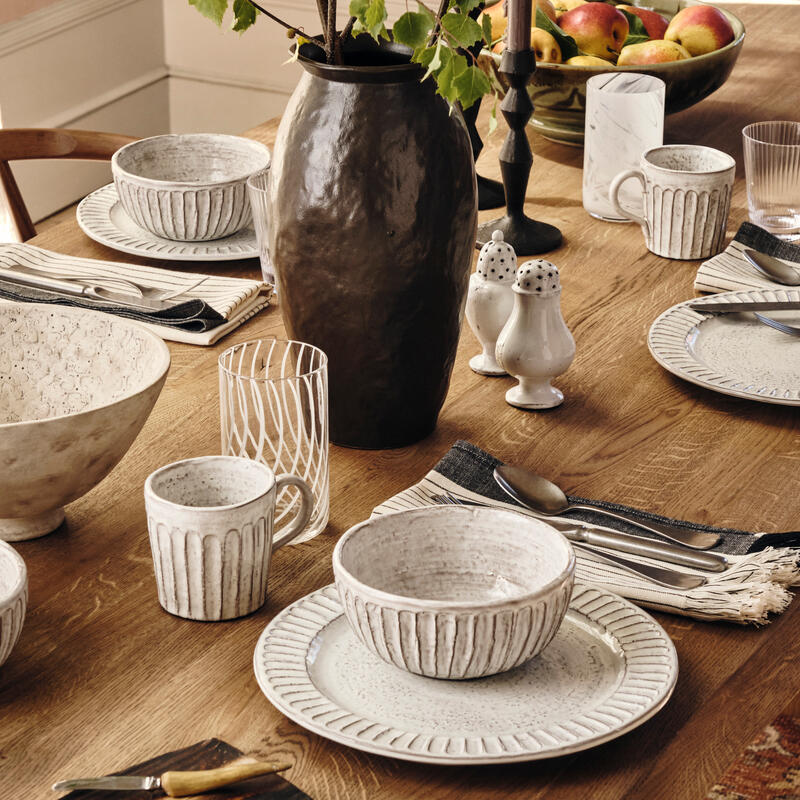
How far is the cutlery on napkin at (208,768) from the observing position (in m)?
0.67

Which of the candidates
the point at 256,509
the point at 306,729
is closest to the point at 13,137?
the point at 256,509

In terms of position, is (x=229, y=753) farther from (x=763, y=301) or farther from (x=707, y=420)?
(x=763, y=301)

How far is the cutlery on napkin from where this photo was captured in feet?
2.20

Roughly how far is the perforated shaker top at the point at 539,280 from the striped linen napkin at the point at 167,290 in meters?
0.35

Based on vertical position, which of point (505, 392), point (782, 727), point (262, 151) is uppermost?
point (262, 151)

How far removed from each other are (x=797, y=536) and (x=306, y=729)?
399 millimetres

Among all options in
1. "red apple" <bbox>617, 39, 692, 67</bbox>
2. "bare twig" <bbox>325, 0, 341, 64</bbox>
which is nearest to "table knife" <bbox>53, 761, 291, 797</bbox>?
"bare twig" <bbox>325, 0, 341, 64</bbox>

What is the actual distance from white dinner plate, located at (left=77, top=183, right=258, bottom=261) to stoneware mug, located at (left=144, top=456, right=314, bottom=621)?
61 cm

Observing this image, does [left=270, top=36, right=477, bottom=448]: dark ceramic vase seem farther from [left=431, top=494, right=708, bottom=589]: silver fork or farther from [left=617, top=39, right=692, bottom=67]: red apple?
[left=617, top=39, right=692, bottom=67]: red apple

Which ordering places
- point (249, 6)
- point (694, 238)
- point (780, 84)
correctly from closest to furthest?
point (249, 6) < point (694, 238) < point (780, 84)

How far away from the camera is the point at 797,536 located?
90cm

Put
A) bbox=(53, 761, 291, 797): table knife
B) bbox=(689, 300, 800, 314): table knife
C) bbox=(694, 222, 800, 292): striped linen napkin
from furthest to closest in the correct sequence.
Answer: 1. bbox=(694, 222, 800, 292): striped linen napkin
2. bbox=(689, 300, 800, 314): table knife
3. bbox=(53, 761, 291, 797): table knife

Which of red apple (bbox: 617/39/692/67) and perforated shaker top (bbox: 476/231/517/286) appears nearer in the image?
perforated shaker top (bbox: 476/231/517/286)

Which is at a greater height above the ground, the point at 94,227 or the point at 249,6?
the point at 249,6
